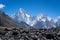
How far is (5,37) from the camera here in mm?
40312

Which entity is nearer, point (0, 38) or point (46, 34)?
point (0, 38)

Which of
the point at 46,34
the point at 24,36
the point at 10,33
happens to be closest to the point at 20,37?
the point at 24,36

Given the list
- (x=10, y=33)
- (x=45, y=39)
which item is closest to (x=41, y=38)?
(x=45, y=39)

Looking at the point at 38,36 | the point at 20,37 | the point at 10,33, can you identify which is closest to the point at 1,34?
the point at 10,33

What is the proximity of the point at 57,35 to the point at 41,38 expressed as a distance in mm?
4417

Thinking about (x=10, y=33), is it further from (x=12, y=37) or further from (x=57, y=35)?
(x=57, y=35)

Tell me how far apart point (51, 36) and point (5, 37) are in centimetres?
969

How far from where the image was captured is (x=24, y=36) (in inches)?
1587

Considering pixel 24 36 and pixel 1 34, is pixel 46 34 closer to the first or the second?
pixel 24 36

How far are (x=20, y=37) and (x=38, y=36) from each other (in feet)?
12.6

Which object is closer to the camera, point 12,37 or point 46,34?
point 12,37

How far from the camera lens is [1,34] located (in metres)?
42.7

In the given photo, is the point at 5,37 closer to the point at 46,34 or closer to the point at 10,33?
the point at 10,33

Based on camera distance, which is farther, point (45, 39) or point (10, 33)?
point (10, 33)
